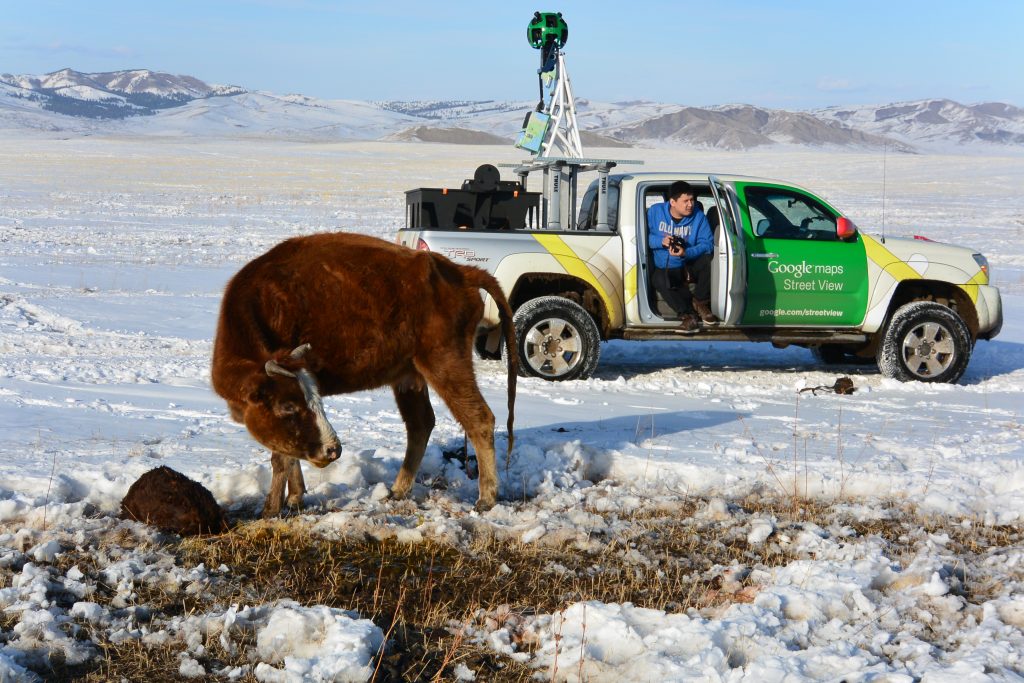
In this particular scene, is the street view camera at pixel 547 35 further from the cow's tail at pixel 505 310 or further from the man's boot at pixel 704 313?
the cow's tail at pixel 505 310

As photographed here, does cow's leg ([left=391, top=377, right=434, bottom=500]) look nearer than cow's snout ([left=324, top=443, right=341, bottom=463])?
No

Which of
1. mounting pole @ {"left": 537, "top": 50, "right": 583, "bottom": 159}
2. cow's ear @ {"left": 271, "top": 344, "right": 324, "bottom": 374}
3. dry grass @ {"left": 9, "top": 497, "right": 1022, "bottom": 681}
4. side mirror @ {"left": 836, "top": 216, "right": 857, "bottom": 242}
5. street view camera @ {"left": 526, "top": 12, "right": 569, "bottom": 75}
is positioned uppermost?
street view camera @ {"left": 526, "top": 12, "right": 569, "bottom": 75}

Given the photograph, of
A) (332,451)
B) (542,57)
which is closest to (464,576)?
(332,451)

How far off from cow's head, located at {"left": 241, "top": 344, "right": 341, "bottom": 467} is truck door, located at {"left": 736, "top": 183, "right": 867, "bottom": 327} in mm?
5939

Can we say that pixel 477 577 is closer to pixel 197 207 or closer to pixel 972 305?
pixel 972 305

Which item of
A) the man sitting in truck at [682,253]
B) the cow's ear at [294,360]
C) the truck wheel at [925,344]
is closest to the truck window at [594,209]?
the man sitting in truck at [682,253]

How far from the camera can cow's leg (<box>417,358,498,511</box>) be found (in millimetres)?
6004

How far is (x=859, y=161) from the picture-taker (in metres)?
63.2

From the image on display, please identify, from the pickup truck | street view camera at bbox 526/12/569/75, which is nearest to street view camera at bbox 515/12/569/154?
street view camera at bbox 526/12/569/75

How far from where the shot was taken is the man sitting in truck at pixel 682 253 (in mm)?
9859

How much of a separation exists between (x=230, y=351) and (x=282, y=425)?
53 cm

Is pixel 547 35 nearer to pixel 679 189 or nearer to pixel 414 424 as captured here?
pixel 679 189

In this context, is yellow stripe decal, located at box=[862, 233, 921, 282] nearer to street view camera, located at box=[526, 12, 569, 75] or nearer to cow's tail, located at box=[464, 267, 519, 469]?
street view camera, located at box=[526, 12, 569, 75]

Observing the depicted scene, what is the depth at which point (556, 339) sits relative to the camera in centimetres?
994
